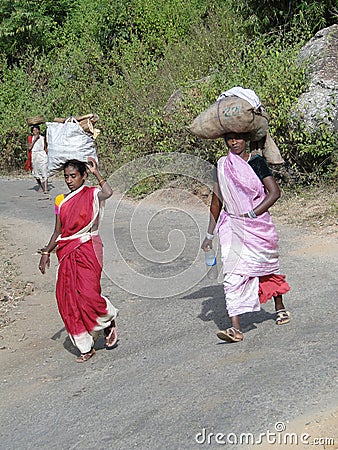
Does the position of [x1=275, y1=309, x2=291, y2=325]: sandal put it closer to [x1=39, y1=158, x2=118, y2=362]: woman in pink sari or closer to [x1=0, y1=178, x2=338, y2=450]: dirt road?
[x1=0, y1=178, x2=338, y2=450]: dirt road

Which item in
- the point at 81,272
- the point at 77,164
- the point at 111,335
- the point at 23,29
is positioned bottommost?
the point at 111,335

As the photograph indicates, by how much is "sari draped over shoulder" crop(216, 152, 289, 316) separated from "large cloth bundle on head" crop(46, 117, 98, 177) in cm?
120

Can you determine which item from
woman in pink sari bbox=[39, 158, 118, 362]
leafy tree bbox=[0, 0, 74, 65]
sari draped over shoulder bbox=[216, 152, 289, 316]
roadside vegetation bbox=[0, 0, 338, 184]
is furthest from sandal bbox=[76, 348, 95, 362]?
leafy tree bbox=[0, 0, 74, 65]

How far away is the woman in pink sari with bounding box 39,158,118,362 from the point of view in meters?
5.78

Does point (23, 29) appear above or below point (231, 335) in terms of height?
above

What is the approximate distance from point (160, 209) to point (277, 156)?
6.82 metres

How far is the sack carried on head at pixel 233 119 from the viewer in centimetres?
550

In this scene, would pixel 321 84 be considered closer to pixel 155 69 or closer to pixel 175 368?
pixel 155 69

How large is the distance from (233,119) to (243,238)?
36.2 inches

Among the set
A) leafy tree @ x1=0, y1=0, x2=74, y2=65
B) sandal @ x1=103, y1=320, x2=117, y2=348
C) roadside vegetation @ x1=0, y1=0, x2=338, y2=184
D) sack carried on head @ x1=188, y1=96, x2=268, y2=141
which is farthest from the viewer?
leafy tree @ x1=0, y1=0, x2=74, y2=65

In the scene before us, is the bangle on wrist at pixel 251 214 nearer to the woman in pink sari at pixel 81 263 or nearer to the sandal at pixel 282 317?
the sandal at pixel 282 317

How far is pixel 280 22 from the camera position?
16.4 m

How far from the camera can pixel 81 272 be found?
Answer: 5.80 m

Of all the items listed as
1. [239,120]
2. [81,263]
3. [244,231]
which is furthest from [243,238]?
[81,263]
